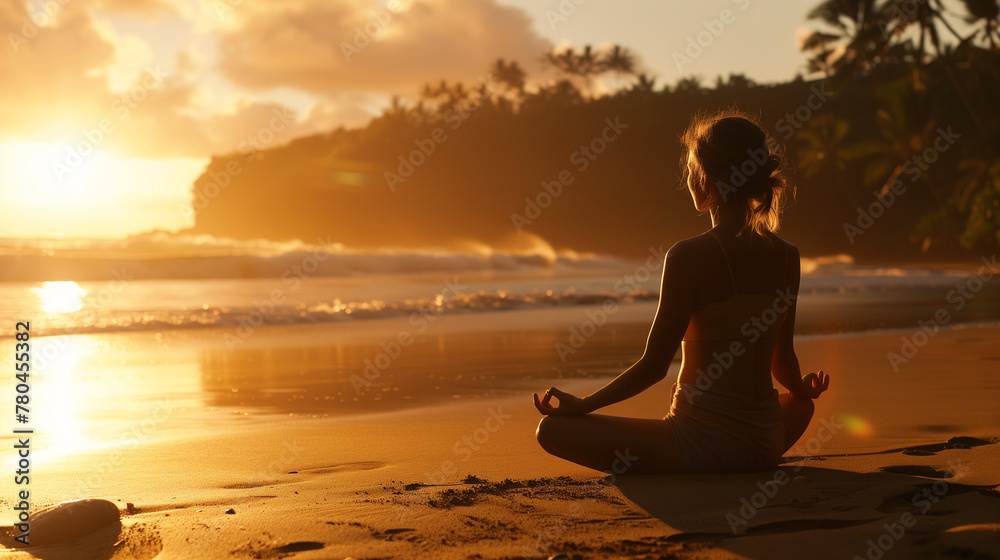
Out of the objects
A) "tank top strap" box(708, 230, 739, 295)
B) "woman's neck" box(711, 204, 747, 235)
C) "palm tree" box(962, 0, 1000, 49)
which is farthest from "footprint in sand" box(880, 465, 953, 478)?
"palm tree" box(962, 0, 1000, 49)

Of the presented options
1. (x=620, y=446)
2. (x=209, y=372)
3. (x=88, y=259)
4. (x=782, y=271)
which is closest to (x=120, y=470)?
(x=620, y=446)

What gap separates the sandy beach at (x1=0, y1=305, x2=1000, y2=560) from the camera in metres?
2.29

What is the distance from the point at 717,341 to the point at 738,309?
13 cm

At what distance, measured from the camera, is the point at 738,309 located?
2.71m

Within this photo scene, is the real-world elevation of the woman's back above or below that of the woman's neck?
below

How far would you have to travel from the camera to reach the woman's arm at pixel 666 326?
8.65 ft

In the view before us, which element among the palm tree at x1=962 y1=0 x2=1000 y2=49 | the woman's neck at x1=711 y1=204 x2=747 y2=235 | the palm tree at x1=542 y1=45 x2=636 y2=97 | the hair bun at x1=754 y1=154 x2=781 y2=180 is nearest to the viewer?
the hair bun at x1=754 y1=154 x2=781 y2=180

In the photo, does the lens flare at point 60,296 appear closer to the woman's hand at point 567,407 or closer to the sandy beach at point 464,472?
the sandy beach at point 464,472

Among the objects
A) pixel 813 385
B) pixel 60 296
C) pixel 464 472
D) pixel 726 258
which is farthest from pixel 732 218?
pixel 60 296

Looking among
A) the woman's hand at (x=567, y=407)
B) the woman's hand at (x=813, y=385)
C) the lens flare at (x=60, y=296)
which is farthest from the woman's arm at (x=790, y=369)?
the lens flare at (x=60, y=296)

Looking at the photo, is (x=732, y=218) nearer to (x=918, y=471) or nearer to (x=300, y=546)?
(x=918, y=471)

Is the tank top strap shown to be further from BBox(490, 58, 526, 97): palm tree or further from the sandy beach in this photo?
BBox(490, 58, 526, 97): palm tree

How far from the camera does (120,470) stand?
3.63 metres

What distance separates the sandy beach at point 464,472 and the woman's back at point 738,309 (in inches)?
14.7
